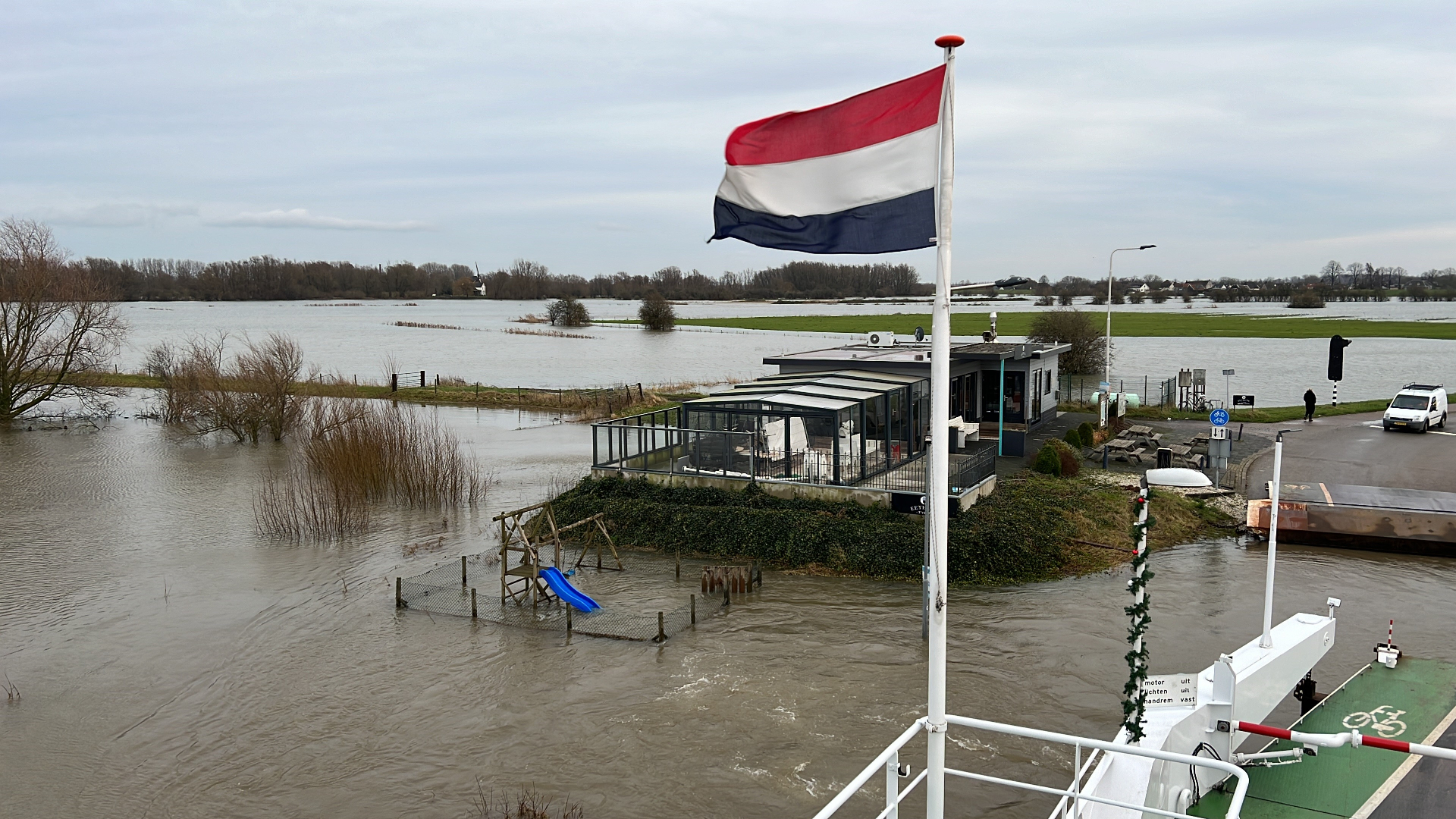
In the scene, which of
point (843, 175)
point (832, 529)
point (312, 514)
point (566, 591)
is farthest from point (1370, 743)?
point (312, 514)

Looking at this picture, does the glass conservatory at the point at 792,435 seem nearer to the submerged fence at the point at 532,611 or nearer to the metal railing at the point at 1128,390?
the submerged fence at the point at 532,611

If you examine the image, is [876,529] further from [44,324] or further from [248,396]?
[44,324]

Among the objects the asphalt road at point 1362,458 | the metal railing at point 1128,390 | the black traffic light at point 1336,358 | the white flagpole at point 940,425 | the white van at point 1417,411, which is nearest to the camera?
the white flagpole at point 940,425

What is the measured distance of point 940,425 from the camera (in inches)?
259

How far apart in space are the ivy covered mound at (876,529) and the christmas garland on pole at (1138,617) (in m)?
9.91

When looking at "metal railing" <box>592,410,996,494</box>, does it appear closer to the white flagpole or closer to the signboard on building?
the signboard on building

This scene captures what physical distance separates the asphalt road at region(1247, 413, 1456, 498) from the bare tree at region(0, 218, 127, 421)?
159 feet

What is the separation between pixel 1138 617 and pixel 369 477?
23626 mm

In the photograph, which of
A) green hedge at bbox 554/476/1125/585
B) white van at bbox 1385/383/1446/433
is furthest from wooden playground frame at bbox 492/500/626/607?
white van at bbox 1385/383/1446/433

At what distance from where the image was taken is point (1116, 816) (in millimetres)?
9562

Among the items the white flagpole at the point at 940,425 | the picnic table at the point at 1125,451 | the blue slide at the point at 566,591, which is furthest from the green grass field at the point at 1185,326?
the white flagpole at the point at 940,425

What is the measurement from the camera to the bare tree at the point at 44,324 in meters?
43.5

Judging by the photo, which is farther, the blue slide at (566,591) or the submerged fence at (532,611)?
the blue slide at (566,591)

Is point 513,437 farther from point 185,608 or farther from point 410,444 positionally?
point 185,608
